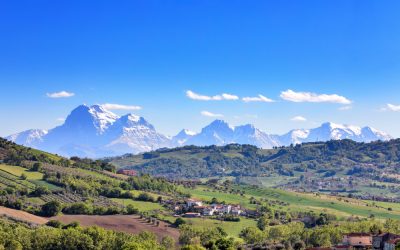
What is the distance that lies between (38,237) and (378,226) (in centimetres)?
8514

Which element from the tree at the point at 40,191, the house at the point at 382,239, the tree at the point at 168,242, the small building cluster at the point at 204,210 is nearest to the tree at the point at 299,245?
the house at the point at 382,239

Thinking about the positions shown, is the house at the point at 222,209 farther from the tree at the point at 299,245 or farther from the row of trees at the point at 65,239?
the row of trees at the point at 65,239

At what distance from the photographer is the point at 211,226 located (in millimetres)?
161875

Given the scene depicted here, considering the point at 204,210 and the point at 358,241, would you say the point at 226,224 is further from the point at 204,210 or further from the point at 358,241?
the point at 358,241

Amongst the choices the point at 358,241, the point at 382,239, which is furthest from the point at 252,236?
the point at 382,239

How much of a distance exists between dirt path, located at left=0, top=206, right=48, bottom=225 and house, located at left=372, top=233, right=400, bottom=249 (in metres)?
84.6

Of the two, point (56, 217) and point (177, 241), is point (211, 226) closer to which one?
point (177, 241)

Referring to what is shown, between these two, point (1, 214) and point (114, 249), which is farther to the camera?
point (1, 214)

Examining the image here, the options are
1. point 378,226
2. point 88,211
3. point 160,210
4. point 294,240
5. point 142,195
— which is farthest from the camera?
point 142,195

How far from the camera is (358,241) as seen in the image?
113250 mm

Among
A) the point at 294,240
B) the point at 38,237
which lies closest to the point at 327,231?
the point at 294,240

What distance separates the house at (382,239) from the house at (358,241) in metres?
3.75

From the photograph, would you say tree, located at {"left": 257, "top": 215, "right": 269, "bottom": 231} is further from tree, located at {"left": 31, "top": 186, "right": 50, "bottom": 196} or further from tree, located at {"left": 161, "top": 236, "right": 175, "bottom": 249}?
tree, located at {"left": 31, "top": 186, "right": 50, "bottom": 196}

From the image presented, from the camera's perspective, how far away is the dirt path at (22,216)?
14116 cm
